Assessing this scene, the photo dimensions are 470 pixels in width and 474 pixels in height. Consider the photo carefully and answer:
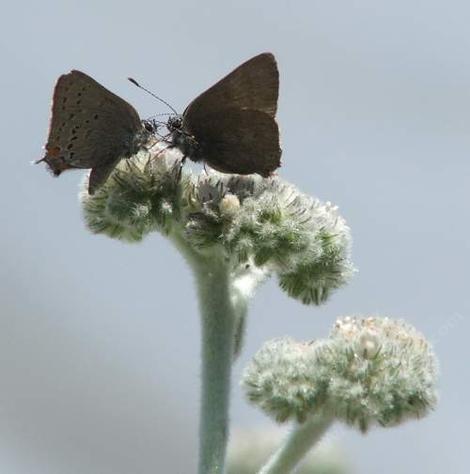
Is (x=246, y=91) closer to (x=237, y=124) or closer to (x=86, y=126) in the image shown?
(x=237, y=124)

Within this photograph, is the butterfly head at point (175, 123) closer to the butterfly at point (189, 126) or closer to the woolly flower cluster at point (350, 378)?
the butterfly at point (189, 126)

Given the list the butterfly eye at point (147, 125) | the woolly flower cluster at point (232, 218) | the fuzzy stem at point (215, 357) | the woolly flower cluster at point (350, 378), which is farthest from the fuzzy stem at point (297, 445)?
the butterfly eye at point (147, 125)

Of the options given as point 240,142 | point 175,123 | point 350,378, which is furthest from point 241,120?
point 350,378

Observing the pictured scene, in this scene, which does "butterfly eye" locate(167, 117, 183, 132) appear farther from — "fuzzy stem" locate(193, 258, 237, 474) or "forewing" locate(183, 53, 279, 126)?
"fuzzy stem" locate(193, 258, 237, 474)

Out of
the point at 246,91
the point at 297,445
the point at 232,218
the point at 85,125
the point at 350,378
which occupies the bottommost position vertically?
the point at 297,445

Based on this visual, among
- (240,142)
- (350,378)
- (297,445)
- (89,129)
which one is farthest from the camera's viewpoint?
(240,142)

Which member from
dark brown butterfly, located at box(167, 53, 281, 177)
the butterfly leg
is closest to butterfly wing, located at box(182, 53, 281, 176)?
dark brown butterfly, located at box(167, 53, 281, 177)

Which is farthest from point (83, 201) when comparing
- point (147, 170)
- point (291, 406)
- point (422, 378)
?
point (422, 378)
